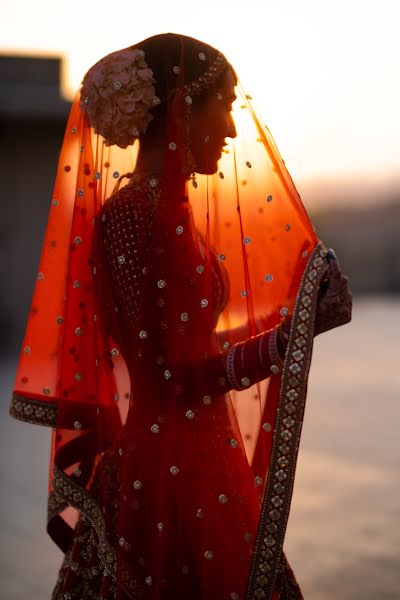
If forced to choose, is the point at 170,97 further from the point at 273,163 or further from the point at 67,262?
the point at 67,262

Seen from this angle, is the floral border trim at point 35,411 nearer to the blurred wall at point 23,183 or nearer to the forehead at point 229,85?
the forehead at point 229,85

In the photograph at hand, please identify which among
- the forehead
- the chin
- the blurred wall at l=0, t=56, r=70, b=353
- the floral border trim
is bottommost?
the blurred wall at l=0, t=56, r=70, b=353

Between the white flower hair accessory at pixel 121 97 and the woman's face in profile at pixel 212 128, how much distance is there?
0.09 meters

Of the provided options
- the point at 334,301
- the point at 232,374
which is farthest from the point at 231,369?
the point at 334,301

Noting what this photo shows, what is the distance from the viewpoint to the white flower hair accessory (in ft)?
6.96

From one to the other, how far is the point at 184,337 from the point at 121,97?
488mm

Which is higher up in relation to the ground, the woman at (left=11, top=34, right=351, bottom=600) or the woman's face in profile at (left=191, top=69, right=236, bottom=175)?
the woman's face in profile at (left=191, top=69, right=236, bottom=175)

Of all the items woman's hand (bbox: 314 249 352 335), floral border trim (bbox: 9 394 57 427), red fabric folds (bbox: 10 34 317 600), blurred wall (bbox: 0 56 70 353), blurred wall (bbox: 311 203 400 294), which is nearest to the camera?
woman's hand (bbox: 314 249 352 335)

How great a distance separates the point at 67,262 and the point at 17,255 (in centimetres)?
1115

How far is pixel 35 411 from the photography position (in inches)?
90.4

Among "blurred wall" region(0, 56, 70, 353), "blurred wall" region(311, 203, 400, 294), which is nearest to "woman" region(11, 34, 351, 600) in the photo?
"blurred wall" region(0, 56, 70, 353)

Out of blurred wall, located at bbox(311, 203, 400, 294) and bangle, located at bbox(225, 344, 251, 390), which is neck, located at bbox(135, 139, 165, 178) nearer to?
bangle, located at bbox(225, 344, 251, 390)

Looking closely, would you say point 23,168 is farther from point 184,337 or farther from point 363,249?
point 363,249

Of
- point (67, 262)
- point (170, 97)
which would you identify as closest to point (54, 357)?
point (67, 262)
